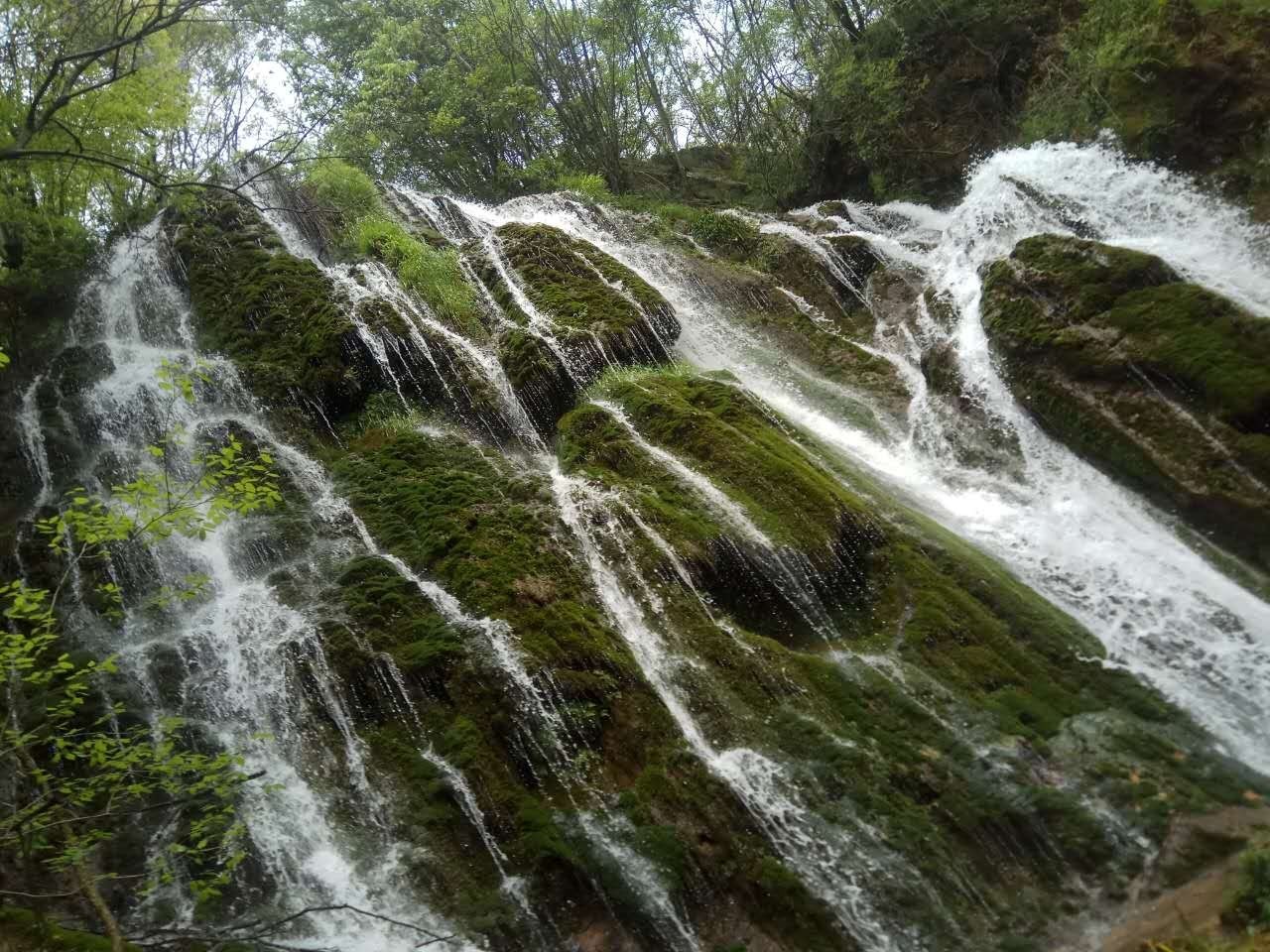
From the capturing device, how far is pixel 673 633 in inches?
282

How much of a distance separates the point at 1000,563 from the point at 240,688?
23.9 feet

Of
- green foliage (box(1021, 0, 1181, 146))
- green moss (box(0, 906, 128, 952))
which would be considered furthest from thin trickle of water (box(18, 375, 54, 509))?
green foliage (box(1021, 0, 1181, 146))

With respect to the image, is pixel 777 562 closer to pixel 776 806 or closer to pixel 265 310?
pixel 776 806

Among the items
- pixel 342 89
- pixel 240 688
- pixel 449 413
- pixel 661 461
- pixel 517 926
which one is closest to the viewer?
pixel 517 926

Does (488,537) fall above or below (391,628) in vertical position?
above

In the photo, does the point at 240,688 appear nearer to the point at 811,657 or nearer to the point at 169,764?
the point at 169,764

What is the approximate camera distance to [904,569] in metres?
7.58

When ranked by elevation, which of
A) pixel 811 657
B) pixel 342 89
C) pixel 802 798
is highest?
pixel 342 89

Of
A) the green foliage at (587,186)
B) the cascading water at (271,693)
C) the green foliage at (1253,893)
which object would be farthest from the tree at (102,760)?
the green foliage at (587,186)

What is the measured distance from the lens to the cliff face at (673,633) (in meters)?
5.71

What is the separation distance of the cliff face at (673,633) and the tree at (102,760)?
1.69 feet

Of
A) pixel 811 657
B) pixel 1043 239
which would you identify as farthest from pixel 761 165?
pixel 811 657

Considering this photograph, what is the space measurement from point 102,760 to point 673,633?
Result: 4.24 meters

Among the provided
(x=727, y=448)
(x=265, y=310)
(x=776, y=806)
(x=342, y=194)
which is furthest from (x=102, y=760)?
(x=342, y=194)
